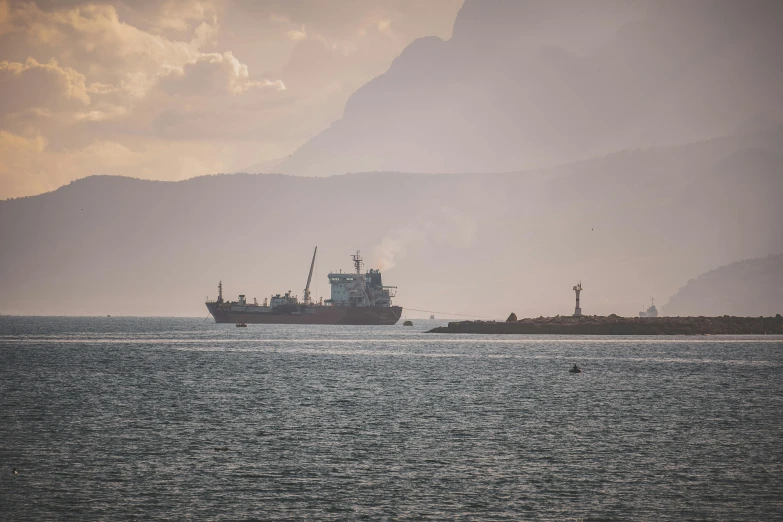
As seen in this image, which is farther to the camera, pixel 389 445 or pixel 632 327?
pixel 632 327

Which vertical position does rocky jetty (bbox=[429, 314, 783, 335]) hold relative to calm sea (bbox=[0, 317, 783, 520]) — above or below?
above

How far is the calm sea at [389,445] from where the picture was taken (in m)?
28.6

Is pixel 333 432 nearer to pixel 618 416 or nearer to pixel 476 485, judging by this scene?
pixel 476 485

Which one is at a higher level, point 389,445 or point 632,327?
point 632,327

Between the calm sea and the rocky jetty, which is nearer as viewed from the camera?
the calm sea

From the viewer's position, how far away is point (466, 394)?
61.6 m

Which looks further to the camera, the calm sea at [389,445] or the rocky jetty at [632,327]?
A: the rocky jetty at [632,327]

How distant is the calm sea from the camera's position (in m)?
28.6

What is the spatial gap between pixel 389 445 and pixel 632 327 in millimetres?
152916

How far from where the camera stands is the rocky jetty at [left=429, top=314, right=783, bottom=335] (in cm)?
18188

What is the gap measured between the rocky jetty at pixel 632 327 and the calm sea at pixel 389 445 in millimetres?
103755

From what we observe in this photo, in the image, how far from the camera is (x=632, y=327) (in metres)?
183

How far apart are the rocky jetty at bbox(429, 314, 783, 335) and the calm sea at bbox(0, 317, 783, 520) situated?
104m

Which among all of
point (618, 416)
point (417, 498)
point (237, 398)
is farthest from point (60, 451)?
point (618, 416)
